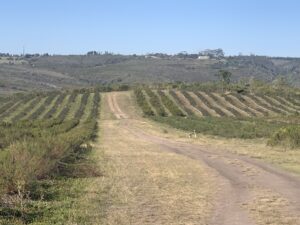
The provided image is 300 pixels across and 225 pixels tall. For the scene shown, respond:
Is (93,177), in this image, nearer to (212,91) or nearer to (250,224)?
(250,224)

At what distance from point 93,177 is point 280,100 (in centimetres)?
8839

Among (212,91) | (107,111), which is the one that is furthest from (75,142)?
(212,91)

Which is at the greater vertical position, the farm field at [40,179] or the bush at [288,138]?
the farm field at [40,179]

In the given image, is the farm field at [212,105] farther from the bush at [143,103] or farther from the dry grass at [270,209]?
the dry grass at [270,209]

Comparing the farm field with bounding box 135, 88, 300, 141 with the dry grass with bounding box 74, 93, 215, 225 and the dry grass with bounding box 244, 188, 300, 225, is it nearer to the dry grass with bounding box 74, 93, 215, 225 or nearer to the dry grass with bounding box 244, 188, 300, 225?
the dry grass with bounding box 74, 93, 215, 225

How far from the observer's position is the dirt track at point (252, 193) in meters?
11.9

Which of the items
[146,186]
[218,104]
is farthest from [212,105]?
[146,186]

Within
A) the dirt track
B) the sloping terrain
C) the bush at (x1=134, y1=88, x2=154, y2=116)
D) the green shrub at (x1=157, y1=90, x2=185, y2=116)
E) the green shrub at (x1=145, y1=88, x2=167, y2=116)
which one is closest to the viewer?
the dirt track

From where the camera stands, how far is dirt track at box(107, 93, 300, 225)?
11852 millimetres

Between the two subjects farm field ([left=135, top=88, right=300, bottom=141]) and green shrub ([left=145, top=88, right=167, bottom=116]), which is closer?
farm field ([left=135, top=88, right=300, bottom=141])

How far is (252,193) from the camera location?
15.0 meters

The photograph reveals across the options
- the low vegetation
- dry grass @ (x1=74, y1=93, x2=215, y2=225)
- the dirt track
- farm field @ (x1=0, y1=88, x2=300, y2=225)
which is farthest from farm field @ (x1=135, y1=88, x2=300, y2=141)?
dry grass @ (x1=74, y1=93, x2=215, y2=225)

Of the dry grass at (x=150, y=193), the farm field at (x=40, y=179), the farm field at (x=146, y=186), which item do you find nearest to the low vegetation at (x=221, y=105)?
the farm field at (x=146, y=186)

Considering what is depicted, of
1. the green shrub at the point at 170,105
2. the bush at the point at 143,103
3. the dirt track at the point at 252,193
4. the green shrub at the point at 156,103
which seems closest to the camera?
the dirt track at the point at 252,193
